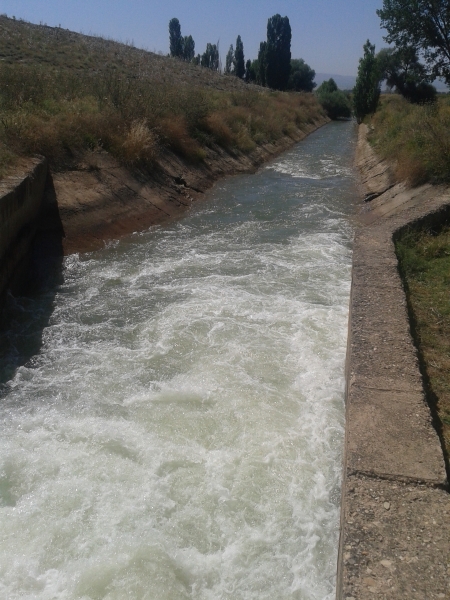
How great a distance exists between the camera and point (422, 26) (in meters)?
24.7

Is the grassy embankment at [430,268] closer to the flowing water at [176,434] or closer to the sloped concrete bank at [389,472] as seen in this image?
the sloped concrete bank at [389,472]

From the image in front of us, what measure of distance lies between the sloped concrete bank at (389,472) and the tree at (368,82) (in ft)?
109

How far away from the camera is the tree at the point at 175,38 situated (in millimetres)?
73438

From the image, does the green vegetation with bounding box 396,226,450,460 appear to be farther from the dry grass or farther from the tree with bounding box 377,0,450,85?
the tree with bounding box 377,0,450,85

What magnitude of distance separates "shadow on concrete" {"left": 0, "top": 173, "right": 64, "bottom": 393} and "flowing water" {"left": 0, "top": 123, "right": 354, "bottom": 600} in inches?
2.4

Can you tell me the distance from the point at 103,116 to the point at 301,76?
Answer: 5770cm

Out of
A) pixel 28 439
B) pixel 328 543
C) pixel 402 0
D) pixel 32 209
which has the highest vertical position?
pixel 402 0

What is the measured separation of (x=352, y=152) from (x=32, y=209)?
19633mm

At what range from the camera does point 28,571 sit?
11.5 ft

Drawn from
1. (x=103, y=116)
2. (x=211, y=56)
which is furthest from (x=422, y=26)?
(x=211, y=56)

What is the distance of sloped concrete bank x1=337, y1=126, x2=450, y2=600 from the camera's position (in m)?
2.83

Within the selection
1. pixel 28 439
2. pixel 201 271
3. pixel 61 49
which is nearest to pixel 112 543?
pixel 28 439

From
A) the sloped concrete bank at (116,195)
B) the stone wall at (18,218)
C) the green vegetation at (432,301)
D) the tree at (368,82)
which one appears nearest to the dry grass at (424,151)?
the green vegetation at (432,301)

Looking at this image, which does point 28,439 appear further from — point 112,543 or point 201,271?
point 201,271
